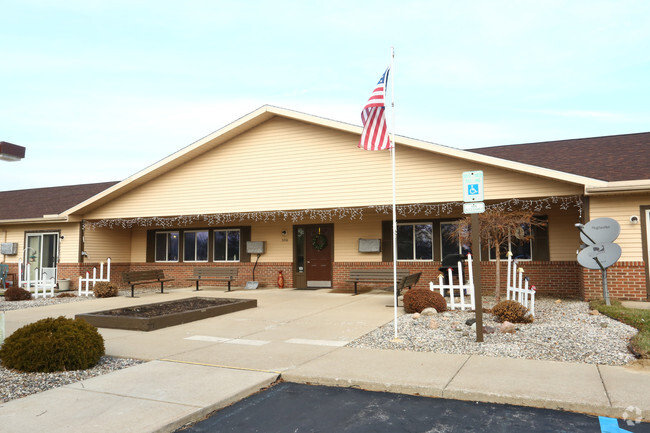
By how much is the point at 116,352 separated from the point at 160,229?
14700mm

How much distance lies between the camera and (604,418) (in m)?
4.47

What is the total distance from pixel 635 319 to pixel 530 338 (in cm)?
242

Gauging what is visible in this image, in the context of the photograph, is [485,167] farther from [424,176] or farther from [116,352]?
[116,352]

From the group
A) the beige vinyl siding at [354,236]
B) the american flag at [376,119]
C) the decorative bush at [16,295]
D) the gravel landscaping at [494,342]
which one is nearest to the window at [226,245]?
the beige vinyl siding at [354,236]

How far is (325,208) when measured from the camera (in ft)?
50.1

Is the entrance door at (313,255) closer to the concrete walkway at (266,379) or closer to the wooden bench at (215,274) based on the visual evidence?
the wooden bench at (215,274)

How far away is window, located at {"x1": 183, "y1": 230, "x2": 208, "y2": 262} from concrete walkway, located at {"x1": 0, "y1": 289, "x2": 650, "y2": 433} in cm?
1146

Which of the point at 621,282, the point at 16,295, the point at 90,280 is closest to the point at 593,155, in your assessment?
the point at 621,282

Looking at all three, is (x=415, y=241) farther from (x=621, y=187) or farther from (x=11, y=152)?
(x=11, y=152)

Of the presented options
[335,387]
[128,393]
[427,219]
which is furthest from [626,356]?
[427,219]

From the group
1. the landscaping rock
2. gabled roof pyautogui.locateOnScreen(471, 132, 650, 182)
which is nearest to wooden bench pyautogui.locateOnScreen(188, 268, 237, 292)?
gabled roof pyautogui.locateOnScreen(471, 132, 650, 182)

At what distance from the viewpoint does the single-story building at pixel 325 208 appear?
1259 cm

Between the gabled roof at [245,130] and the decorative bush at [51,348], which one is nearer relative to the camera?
the decorative bush at [51,348]

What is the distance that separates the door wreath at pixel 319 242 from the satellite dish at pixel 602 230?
31.1ft
